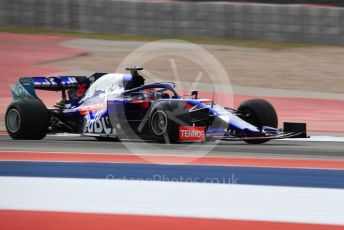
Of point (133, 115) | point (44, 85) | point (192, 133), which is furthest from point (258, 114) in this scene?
point (44, 85)

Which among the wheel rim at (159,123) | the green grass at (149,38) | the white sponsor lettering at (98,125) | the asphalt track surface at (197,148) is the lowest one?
the asphalt track surface at (197,148)

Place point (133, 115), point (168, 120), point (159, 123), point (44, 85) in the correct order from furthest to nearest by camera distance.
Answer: point (44, 85) < point (133, 115) < point (159, 123) < point (168, 120)

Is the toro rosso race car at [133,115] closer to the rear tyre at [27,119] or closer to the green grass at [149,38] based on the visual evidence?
the rear tyre at [27,119]

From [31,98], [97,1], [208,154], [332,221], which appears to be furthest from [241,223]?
[97,1]

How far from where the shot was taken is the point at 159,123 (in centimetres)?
1249

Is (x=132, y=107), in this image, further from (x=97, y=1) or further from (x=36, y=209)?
(x=97, y=1)

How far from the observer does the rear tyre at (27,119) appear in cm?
1337

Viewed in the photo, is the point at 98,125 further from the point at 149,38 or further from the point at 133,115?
the point at 149,38

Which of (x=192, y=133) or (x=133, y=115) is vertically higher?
(x=133, y=115)

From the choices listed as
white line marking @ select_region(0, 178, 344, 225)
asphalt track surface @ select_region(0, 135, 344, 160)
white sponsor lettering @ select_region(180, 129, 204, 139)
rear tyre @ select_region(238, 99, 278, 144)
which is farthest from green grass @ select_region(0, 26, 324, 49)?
white line marking @ select_region(0, 178, 344, 225)

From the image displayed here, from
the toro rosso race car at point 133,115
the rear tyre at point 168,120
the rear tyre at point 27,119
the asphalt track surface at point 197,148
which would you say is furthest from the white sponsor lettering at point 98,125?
the rear tyre at point 168,120

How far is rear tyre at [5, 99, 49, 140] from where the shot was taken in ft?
43.9

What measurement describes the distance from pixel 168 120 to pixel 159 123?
0.28 m

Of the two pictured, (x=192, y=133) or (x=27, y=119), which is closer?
(x=192, y=133)
